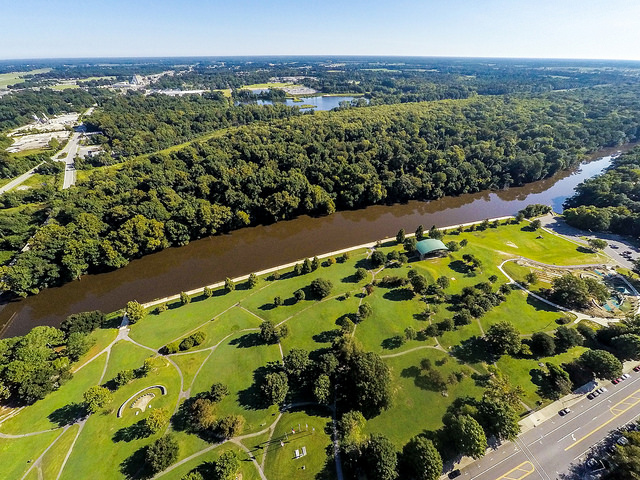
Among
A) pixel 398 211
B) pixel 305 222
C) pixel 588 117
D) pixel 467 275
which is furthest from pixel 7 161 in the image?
pixel 588 117

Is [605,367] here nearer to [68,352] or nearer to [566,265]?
[566,265]

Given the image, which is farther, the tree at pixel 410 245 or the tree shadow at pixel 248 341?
the tree at pixel 410 245

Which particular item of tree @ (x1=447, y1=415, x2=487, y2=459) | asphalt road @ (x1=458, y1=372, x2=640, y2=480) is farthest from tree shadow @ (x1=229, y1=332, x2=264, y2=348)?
asphalt road @ (x1=458, y1=372, x2=640, y2=480)

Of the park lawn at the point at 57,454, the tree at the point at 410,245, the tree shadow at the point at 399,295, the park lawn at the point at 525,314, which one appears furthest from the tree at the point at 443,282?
the park lawn at the point at 57,454

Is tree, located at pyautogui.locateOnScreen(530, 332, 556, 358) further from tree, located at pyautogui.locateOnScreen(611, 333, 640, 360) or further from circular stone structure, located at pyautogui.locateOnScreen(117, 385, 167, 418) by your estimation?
circular stone structure, located at pyautogui.locateOnScreen(117, 385, 167, 418)

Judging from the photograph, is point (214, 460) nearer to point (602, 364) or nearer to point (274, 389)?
point (274, 389)

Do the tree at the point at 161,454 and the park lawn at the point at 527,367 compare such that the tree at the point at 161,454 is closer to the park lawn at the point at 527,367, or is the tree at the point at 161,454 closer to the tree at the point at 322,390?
the tree at the point at 322,390
